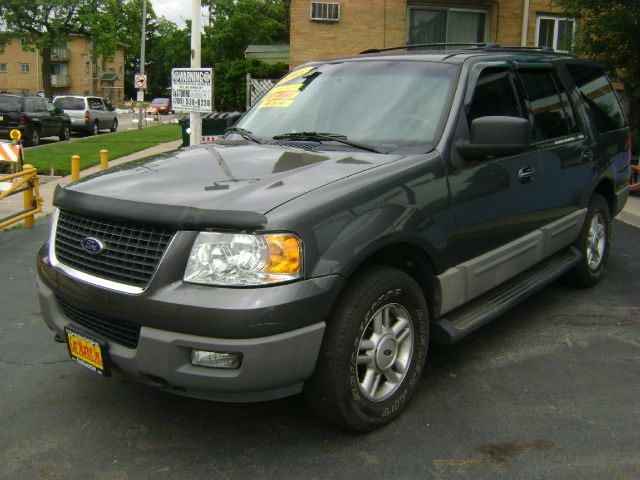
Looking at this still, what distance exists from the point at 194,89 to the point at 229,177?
637cm

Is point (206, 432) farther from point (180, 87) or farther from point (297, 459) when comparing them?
point (180, 87)

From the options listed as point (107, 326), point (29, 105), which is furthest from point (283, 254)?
point (29, 105)

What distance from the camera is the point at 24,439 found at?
10.5 feet

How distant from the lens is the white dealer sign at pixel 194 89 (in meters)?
9.05

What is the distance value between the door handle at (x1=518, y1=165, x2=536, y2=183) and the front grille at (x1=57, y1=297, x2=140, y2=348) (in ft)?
8.58

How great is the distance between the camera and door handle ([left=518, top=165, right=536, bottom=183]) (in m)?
4.21

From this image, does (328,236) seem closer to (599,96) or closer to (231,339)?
(231,339)

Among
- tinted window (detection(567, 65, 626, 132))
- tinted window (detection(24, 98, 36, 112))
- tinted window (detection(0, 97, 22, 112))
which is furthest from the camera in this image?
tinted window (detection(24, 98, 36, 112))

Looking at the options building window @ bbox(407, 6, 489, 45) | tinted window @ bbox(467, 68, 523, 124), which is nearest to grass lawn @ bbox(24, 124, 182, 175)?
building window @ bbox(407, 6, 489, 45)

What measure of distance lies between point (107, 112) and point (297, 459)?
27659 millimetres

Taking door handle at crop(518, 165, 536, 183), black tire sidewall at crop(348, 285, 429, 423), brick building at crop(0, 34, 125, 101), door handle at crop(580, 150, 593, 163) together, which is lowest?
black tire sidewall at crop(348, 285, 429, 423)

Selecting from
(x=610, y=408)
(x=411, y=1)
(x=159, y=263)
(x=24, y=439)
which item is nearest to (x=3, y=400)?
(x=24, y=439)

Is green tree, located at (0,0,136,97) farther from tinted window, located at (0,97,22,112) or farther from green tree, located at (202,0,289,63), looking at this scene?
tinted window, located at (0,97,22,112)

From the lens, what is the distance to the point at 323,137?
3.92 m
